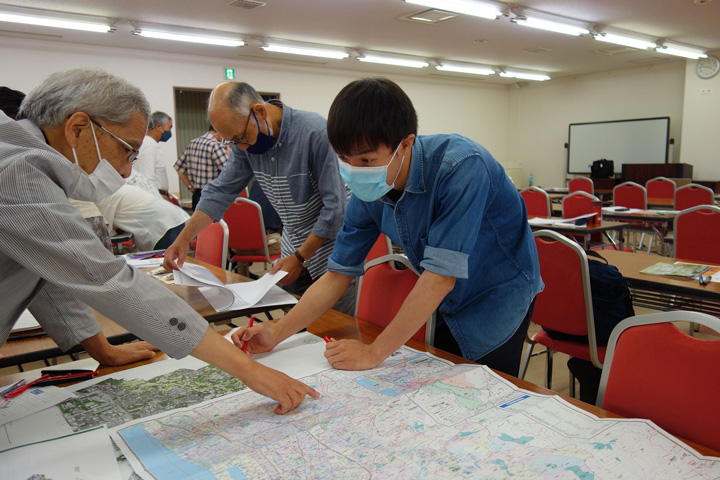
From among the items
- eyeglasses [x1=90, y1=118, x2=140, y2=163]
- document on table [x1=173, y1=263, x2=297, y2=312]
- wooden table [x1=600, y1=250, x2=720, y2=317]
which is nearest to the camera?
eyeglasses [x1=90, y1=118, x2=140, y2=163]

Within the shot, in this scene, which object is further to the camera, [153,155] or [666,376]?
[153,155]

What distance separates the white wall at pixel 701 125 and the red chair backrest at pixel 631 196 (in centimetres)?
467

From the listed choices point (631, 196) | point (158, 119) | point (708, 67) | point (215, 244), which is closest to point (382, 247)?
point (215, 244)

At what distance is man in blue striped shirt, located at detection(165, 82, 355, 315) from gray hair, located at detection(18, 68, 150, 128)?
80 centimetres

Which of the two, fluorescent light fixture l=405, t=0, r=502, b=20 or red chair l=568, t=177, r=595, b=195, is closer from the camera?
fluorescent light fixture l=405, t=0, r=502, b=20

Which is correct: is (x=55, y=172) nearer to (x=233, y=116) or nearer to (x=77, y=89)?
(x=77, y=89)

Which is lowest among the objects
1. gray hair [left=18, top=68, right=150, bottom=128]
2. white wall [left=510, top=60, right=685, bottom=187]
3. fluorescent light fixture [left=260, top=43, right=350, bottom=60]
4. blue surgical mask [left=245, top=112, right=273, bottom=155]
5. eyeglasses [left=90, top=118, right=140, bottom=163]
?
eyeglasses [left=90, top=118, right=140, bottom=163]

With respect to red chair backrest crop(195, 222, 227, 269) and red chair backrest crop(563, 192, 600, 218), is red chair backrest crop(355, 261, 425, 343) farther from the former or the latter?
red chair backrest crop(563, 192, 600, 218)

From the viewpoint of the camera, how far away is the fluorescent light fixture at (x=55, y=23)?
220 inches

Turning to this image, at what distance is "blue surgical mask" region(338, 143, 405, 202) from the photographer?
118cm

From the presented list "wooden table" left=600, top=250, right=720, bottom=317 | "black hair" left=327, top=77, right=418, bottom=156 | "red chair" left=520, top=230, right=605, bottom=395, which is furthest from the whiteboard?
"black hair" left=327, top=77, right=418, bottom=156

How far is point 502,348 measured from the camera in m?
1.37

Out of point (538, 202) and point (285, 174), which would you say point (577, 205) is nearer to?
point (538, 202)

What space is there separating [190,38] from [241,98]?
5.64 metres
